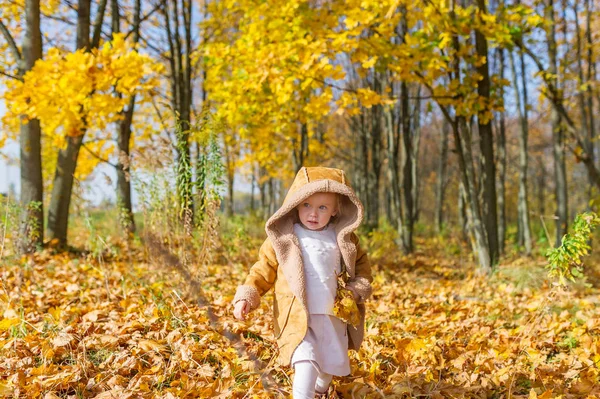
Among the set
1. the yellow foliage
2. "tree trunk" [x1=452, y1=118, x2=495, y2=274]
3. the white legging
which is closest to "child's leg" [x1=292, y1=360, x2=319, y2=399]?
the white legging

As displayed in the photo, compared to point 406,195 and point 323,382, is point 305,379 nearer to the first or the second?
point 323,382

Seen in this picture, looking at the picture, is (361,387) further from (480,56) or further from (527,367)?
(480,56)

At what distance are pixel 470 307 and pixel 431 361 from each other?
6.03 feet

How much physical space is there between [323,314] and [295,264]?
0.28 meters

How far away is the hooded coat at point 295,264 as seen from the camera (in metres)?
2.25

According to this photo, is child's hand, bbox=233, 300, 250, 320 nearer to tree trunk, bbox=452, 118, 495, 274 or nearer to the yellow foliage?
the yellow foliage

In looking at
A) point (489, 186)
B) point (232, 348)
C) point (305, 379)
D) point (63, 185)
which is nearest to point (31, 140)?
point (63, 185)

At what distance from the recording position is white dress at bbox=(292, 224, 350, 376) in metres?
2.28

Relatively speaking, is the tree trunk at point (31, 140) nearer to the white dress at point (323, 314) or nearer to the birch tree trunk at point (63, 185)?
→ the birch tree trunk at point (63, 185)

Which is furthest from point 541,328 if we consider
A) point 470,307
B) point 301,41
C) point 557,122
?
point 557,122

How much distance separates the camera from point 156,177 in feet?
14.6

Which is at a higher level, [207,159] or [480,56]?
[480,56]

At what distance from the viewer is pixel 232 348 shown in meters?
3.09

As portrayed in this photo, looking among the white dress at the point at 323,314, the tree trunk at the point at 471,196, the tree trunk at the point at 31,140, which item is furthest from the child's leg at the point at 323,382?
the tree trunk at the point at 31,140
